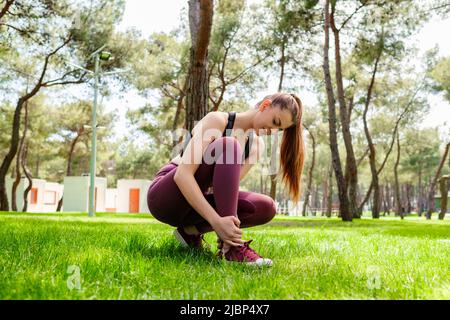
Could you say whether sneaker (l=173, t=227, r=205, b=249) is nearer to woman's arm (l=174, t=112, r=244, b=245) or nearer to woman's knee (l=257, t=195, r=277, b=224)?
woman's knee (l=257, t=195, r=277, b=224)

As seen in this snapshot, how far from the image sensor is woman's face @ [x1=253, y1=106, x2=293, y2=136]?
2.63 metres

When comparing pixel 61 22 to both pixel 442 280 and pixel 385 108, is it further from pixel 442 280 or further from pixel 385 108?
pixel 385 108

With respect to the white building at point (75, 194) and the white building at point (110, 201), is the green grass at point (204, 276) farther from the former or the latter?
the white building at point (110, 201)

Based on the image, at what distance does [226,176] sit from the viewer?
2434 millimetres

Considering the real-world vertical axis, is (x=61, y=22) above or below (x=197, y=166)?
above

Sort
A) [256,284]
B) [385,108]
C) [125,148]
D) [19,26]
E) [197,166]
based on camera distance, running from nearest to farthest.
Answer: [256,284] < [197,166] < [19,26] < [385,108] < [125,148]

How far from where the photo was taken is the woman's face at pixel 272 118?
263 centimetres

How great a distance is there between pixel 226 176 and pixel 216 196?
120 millimetres

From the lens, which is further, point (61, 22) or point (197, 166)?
point (61, 22)

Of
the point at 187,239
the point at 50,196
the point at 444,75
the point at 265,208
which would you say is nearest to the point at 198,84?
the point at 187,239

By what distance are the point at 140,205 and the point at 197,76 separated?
24.7 metres

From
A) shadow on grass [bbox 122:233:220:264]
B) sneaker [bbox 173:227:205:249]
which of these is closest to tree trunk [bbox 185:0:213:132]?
shadow on grass [bbox 122:233:220:264]

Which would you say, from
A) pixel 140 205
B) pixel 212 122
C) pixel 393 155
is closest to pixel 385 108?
pixel 393 155
